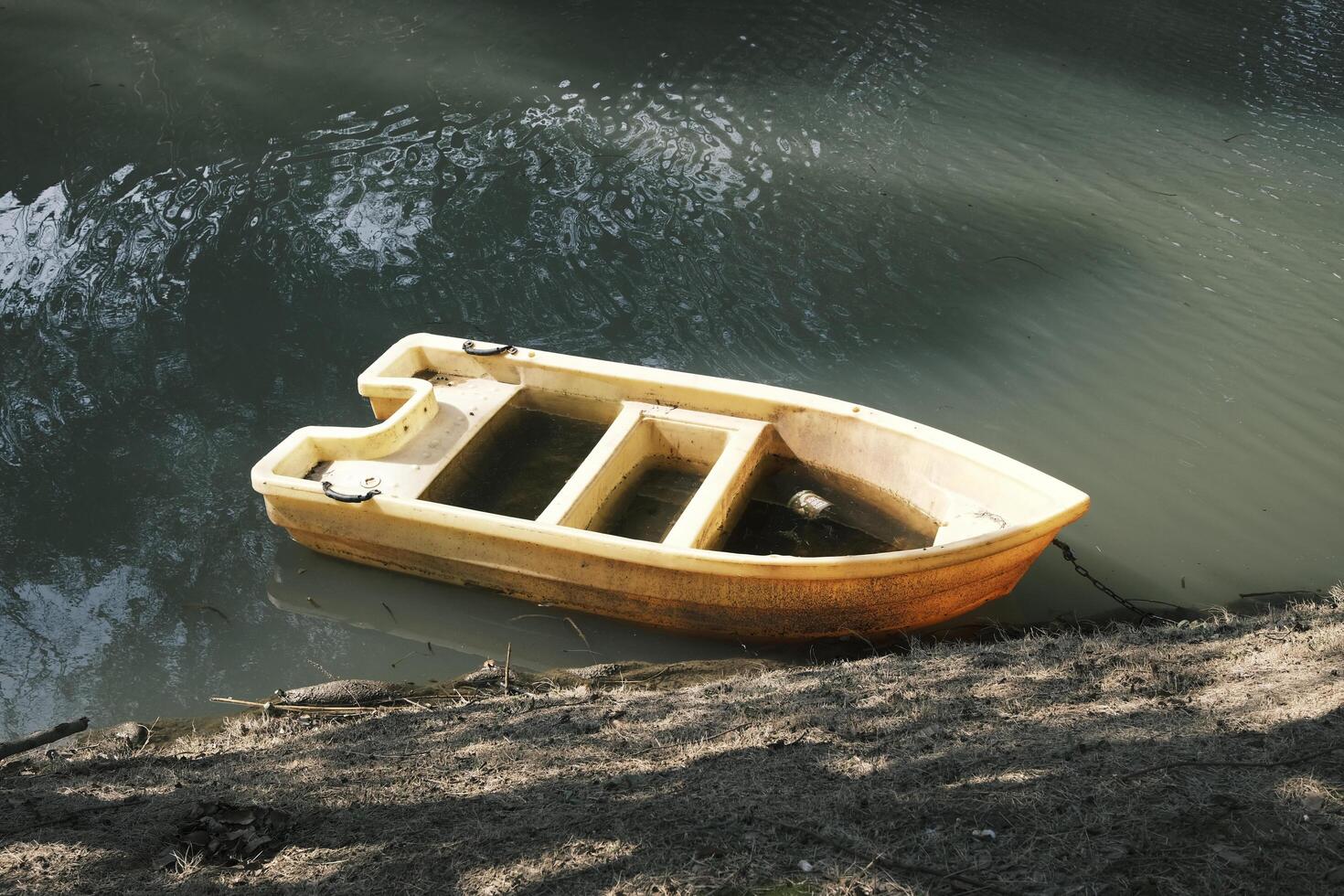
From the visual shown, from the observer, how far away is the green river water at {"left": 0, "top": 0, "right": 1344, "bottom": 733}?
563 centimetres

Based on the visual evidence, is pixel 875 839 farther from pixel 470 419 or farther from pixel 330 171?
pixel 330 171

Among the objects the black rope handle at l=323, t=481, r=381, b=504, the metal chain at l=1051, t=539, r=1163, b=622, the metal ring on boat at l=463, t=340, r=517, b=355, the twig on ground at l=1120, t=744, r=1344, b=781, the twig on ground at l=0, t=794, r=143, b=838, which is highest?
the metal ring on boat at l=463, t=340, r=517, b=355

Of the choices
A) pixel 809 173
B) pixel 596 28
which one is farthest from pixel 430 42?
pixel 809 173

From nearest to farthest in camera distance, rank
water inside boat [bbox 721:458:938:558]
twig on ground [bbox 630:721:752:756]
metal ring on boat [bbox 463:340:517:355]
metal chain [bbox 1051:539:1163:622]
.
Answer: twig on ground [bbox 630:721:752:756] → metal chain [bbox 1051:539:1163:622] → water inside boat [bbox 721:458:938:558] → metal ring on boat [bbox 463:340:517:355]

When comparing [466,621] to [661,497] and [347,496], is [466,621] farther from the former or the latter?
[661,497]

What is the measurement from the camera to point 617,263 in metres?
8.34

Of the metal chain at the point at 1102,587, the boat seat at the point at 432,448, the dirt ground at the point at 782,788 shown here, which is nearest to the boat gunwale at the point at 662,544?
the boat seat at the point at 432,448

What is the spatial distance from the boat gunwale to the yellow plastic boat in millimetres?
11

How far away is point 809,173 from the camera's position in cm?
960

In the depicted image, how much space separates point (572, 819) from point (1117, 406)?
4975 millimetres

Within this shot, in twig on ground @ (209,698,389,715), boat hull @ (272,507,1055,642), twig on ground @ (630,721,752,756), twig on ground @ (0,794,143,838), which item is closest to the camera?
twig on ground @ (0,794,143,838)

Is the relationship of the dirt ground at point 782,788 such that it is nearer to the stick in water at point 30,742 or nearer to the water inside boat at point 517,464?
the stick in water at point 30,742

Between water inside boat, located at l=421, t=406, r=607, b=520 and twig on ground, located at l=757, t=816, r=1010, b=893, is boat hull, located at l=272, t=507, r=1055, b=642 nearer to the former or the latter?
water inside boat, located at l=421, t=406, r=607, b=520

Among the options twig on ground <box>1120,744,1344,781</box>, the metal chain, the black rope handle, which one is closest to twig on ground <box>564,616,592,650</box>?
the black rope handle
